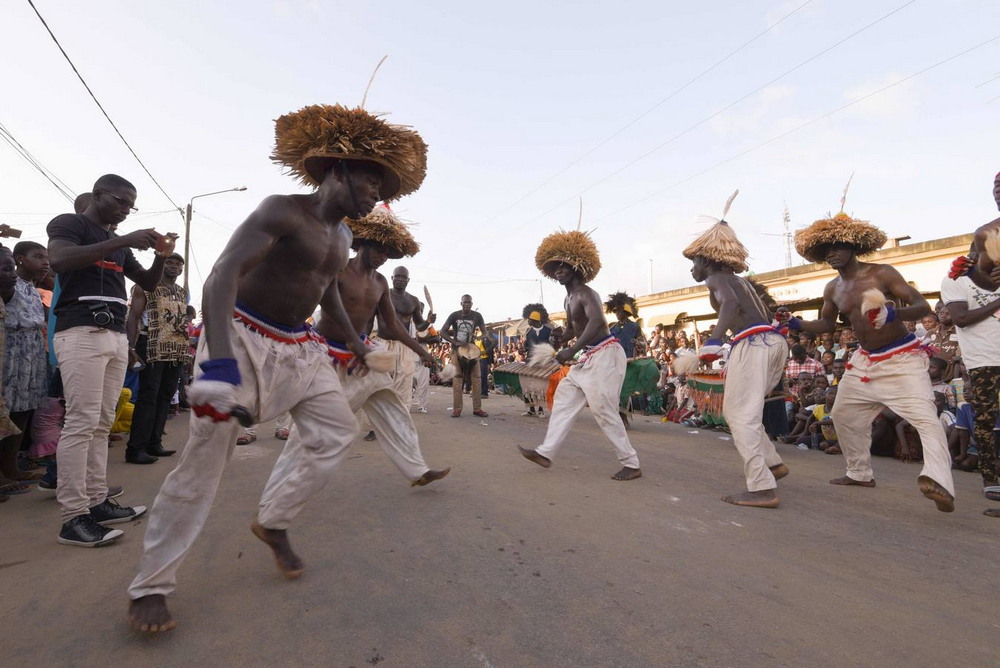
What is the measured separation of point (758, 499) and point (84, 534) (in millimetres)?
4069

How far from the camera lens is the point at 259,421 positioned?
→ 236 cm

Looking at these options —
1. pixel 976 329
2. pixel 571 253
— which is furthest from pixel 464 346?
pixel 976 329

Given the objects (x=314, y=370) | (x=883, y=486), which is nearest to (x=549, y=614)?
(x=314, y=370)

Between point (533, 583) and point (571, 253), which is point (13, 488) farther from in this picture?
point (571, 253)

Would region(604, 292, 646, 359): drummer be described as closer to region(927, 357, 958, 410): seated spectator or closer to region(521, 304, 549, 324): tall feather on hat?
region(521, 304, 549, 324): tall feather on hat

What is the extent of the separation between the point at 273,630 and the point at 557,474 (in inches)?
120

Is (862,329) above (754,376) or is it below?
above

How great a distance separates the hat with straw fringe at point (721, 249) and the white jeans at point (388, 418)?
104 inches

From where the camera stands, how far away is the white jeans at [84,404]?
2.91 metres

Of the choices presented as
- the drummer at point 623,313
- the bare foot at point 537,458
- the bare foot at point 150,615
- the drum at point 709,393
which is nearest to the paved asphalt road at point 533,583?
the bare foot at point 150,615

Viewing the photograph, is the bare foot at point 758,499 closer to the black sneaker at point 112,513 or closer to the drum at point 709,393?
the drum at point 709,393

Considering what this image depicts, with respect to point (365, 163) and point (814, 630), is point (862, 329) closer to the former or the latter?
point (814, 630)

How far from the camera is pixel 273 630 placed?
6.57 feet

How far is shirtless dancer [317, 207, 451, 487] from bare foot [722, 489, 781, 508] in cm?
205
